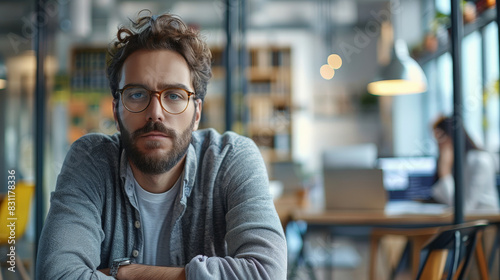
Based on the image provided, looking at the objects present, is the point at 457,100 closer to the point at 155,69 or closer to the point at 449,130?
the point at 155,69

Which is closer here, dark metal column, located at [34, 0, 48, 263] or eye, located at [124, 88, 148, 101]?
eye, located at [124, 88, 148, 101]

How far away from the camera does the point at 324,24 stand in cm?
877

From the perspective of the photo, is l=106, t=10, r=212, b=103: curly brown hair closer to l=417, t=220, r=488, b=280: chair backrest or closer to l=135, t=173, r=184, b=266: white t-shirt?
l=135, t=173, r=184, b=266: white t-shirt

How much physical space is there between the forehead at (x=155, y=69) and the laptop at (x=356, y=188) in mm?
2129

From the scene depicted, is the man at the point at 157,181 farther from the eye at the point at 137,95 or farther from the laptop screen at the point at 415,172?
the laptop screen at the point at 415,172

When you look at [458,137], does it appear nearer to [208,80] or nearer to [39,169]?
[208,80]

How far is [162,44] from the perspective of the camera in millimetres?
1565

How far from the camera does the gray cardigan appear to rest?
1.37 metres

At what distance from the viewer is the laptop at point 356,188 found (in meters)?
3.46

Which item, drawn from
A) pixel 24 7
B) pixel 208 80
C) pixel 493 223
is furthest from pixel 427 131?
pixel 208 80

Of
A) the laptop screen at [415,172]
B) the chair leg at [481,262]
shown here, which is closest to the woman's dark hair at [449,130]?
the laptop screen at [415,172]

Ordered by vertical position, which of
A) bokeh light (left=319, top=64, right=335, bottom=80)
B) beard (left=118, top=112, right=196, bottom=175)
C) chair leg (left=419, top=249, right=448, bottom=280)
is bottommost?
chair leg (left=419, top=249, right=448, bottom=280)

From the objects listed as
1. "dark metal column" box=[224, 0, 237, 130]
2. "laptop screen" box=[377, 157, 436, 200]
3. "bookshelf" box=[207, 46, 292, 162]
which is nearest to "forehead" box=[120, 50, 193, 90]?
"dark metal column" box=[224, 0, 237, 130]

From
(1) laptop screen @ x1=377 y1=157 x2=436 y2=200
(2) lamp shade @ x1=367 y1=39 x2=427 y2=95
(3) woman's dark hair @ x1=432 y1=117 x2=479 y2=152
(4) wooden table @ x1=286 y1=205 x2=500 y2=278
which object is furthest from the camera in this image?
(1) laptop screen @ x1=377 y1=157 x2=436 y2=200
